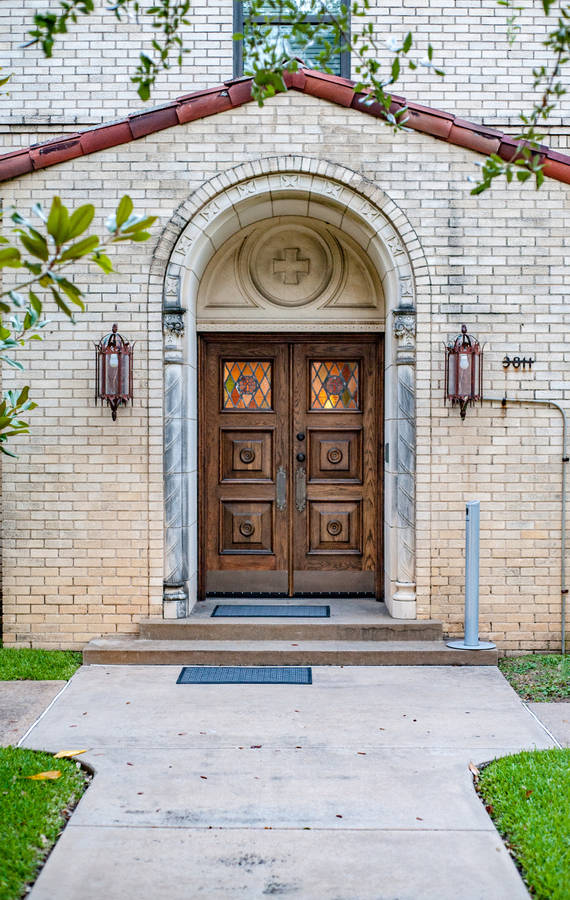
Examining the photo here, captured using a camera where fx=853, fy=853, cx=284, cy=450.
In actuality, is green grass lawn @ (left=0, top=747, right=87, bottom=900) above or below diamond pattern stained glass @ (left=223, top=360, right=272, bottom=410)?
below

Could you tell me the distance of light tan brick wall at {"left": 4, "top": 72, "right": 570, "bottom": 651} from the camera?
7539 millimetres

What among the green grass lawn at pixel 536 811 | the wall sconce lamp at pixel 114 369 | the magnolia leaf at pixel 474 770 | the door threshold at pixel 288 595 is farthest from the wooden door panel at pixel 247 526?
the green grass lawn at pixel 536 811

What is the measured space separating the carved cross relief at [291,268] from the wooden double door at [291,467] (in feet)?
1.88

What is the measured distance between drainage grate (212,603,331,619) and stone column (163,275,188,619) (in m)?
0.46

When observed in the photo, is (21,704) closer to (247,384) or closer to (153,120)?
(247,384)

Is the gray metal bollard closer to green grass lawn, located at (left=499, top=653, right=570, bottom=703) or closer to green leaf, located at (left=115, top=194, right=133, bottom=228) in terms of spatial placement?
green grass lawn, located at (left=499, top=653, right=570, bottom=703)

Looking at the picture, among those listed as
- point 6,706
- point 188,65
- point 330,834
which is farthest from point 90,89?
point 330,834

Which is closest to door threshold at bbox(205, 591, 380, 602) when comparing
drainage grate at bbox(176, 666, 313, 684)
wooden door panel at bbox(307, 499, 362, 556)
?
wooden door panel at bbox(307, 499, 362, 556)

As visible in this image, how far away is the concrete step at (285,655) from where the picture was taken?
7074mm

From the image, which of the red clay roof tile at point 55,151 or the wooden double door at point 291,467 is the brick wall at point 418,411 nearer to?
the red clay roof tile at point 55,151

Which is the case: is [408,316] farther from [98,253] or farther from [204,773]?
[98,253]

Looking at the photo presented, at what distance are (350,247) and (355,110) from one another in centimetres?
129

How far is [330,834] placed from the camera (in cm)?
428

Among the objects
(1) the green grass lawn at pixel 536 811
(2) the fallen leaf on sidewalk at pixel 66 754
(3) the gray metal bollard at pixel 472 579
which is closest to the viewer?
(1) the green grass lawn at pixel 536 811
